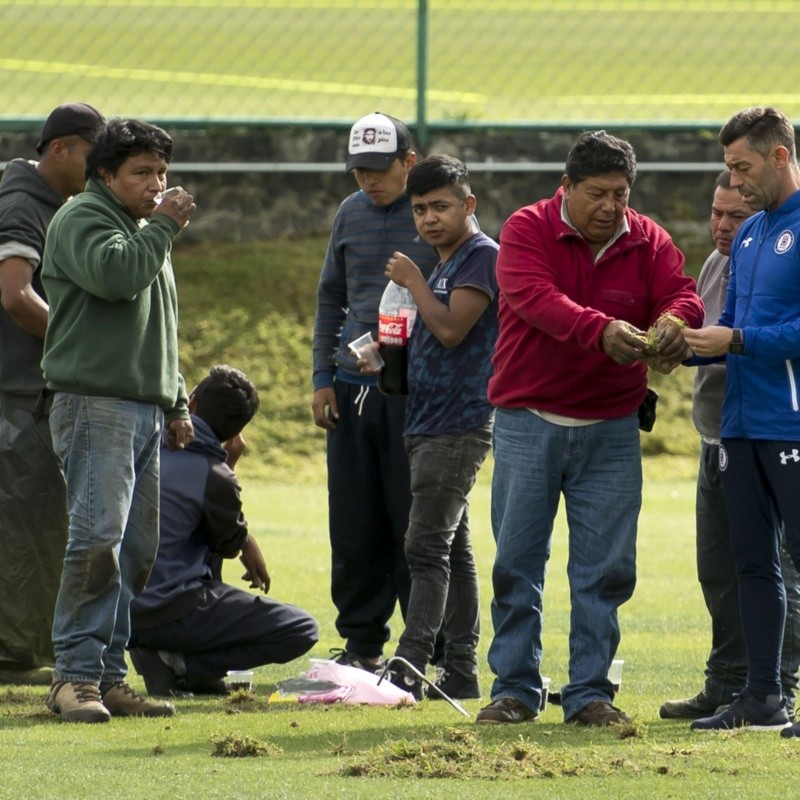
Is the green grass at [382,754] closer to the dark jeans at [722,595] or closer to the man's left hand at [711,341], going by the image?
the dark jeans at [722,595]

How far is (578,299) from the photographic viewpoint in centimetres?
648

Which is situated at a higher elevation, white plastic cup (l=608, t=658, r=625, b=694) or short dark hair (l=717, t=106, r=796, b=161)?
short dark hair (l=717, t=106, r=796, b=161)

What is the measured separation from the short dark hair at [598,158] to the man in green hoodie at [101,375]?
1.44 metres

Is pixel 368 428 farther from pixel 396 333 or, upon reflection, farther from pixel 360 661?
pixel 360 661

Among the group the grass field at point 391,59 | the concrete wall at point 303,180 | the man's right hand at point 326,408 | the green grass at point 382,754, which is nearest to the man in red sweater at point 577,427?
the green grass at point 382,754

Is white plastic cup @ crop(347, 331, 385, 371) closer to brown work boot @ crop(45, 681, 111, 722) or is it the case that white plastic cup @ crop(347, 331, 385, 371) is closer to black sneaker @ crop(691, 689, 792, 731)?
brown work boot @ crop(45, 681, 111, 722)

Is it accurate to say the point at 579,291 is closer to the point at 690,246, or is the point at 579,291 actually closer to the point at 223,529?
the point at 223,529

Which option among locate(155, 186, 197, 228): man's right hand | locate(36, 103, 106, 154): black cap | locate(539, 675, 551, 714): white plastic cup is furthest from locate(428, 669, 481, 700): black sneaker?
locate(36, 103, 106, 154): black cap

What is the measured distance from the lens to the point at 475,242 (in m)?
7.27

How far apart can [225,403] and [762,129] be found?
268 cm

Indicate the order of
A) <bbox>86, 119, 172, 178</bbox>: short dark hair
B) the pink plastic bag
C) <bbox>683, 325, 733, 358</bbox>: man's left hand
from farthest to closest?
the pink plastic bag, <bbox>86, 119, 172, 178</bbox>: short dark hair, <bbox>683, 325, 733, 358</bbox>: man's left hand

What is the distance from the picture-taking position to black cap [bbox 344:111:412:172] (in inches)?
309

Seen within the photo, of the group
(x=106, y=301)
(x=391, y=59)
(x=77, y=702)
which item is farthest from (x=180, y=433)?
(x=391, y=59)

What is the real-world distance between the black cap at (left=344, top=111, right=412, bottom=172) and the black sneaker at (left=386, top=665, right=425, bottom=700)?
7.38 ft
